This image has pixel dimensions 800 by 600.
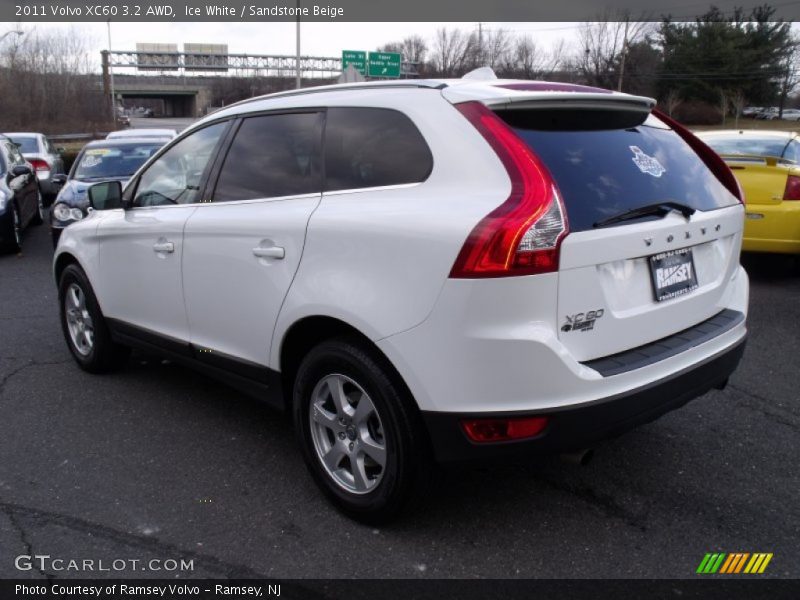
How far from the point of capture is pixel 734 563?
279 centimetres

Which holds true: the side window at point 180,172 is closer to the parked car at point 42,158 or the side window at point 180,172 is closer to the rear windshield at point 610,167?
the rear windshield at point 610,167

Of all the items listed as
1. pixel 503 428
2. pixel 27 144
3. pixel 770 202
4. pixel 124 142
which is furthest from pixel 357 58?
pixel 503 428

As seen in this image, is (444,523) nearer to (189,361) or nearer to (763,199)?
(189,361)

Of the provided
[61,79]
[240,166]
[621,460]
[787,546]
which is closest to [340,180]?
[240,166]

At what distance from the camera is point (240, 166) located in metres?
3.69

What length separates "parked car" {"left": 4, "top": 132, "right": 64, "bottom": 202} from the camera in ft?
47.2

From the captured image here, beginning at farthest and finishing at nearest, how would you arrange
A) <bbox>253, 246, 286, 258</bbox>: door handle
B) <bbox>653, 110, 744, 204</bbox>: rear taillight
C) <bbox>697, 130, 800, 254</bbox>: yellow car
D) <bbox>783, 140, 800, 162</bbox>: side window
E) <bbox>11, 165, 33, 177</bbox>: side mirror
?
<bbox>11, 165, 33, 177</bbox>: side mirror < <bbox>783, 140, 800, 162</bbox>: side window < <bbox>697, 130, 800, 254</bbox>: yellow car < <bbox>653, 110, 744, 204</bbox>: rear taillight < <bbox>253, 246, 286, 258</bbox>: door handle

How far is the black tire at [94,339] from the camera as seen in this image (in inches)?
191

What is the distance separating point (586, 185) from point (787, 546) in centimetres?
167

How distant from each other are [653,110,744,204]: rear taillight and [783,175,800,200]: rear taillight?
14.0ft

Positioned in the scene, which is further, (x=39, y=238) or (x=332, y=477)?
(x=39, y=238)

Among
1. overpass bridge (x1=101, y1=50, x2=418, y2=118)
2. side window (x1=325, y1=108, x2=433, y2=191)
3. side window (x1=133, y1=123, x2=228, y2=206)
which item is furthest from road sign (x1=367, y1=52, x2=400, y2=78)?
side window (x1=325, y1=108, x2=433, y2=191)

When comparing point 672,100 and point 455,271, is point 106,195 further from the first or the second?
point 672,100

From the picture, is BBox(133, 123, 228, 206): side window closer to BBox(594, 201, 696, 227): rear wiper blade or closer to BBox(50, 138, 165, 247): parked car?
BBox(594, 201, 696, 227): rear wiper blade
